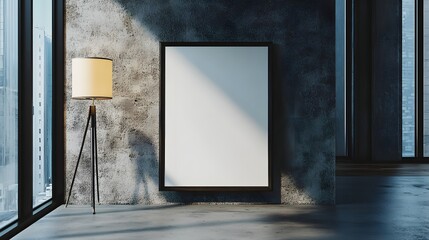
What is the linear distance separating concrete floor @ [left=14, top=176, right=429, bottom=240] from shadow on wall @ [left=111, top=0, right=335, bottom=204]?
0.81ft

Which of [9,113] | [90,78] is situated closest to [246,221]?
[90,78]

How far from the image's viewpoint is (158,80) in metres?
5.39

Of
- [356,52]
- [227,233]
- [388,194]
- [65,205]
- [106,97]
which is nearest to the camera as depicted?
[227,233]

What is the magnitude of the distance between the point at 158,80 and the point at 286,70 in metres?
1.30

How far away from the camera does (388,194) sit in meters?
6.27

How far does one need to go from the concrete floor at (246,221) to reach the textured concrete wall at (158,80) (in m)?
0.24

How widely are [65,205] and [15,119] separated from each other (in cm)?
153

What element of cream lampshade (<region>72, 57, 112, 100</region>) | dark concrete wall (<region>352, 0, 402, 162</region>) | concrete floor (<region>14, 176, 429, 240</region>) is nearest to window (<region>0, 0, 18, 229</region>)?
concrete floor (<region>14, 176, 429, 240</region>)

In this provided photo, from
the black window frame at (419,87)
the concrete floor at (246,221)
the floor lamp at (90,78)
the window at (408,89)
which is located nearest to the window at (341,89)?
the window at (408,89)

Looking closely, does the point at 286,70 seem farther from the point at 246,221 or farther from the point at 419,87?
the point at 419,87

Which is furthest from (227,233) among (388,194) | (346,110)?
(346,110)

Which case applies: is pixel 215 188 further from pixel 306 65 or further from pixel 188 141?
pixel 306 65

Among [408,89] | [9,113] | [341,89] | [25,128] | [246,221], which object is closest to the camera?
[9,113]

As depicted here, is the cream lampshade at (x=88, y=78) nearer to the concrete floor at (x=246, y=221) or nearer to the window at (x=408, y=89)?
the concrete floor at (x=246, y=221)
